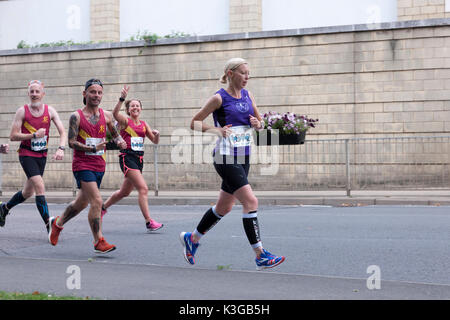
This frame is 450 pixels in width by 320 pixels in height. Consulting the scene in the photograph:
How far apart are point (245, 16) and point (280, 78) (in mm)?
2752

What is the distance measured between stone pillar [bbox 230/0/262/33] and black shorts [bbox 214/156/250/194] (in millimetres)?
14800

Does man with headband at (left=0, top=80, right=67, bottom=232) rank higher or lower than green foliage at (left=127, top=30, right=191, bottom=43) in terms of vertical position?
lower

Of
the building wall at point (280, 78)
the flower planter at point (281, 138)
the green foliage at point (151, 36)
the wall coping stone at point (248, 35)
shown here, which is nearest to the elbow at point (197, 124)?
the flower planter at point (281, 138)

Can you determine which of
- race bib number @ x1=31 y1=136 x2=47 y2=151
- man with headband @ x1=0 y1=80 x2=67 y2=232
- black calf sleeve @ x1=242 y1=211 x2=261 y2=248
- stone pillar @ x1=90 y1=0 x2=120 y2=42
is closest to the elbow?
black calf sleeve @ x1=242 y1=211 x2=261 y2=248

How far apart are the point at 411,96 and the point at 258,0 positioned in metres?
5.67

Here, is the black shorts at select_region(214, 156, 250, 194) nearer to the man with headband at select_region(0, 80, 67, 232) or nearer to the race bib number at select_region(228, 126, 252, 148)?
the race bib number at select_region(228, 126, 252, 148)

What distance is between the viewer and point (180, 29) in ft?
71.9

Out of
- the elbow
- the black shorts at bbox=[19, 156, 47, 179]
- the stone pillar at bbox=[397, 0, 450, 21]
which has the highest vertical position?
the stone pillar at bbox=[397, 0, 450, 21]

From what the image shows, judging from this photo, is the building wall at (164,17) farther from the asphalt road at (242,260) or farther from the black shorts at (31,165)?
the black shorts at (31,165)

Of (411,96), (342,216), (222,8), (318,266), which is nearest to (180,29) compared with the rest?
(222,8)

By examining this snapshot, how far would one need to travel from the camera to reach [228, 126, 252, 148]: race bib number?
6.43 meters

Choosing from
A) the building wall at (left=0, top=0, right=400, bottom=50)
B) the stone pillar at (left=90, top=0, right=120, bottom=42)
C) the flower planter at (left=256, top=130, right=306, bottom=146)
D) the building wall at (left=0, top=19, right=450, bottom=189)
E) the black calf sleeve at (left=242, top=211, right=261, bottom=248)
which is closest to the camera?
the black calf sleeve at (left=242, top=211, right=261, bottom=248)

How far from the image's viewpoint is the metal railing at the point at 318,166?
1672 centimetres
